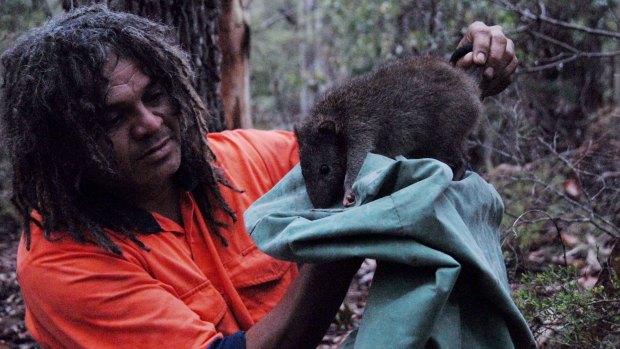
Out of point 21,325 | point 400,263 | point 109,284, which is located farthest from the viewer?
point 21,325

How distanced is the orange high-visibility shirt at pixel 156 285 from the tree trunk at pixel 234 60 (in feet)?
6.56

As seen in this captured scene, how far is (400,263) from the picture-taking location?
7.13 feet

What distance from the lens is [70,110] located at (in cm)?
266

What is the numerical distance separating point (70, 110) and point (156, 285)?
78 centimetres

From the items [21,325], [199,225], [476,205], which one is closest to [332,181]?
[199,225]

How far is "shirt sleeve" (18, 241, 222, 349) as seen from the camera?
2592 mm

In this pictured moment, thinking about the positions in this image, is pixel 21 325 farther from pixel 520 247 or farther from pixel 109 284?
pixel 520 247

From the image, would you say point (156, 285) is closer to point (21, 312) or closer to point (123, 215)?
point (123, 215)

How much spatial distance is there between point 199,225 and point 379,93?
4.13ft

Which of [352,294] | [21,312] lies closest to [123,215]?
[21,312]

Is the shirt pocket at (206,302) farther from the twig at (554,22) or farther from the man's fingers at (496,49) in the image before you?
the twig at (554,22)

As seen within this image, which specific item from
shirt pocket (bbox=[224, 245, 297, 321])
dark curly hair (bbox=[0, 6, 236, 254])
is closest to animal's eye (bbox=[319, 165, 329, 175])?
shirt pocket (bbox=[224, 245, 297, 321])

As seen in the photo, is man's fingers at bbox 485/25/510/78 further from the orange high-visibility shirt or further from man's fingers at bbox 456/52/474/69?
the orange high-visibility shirt

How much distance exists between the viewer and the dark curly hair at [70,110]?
8.70 feet
